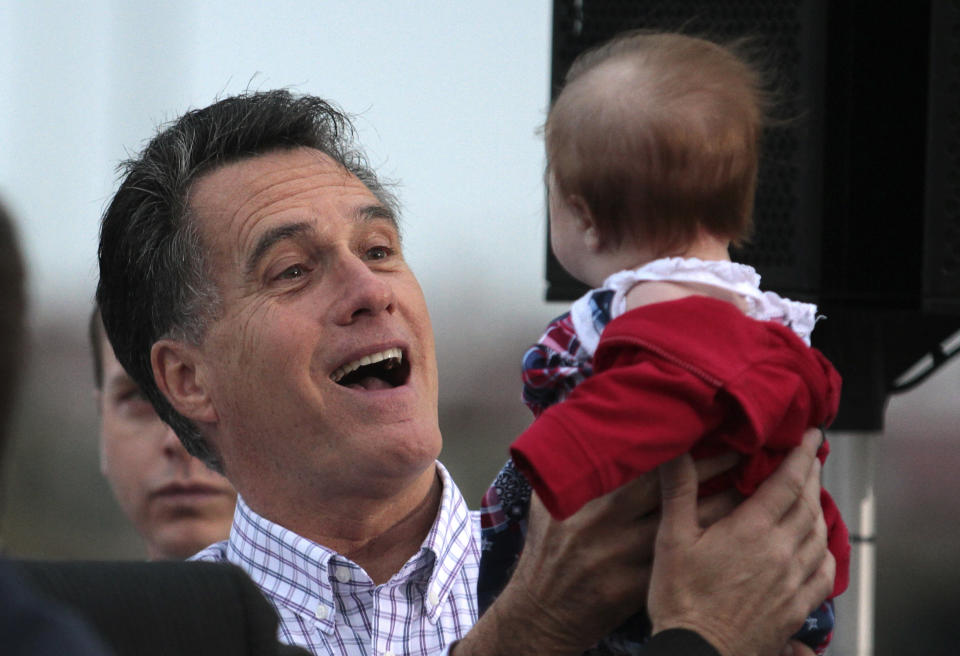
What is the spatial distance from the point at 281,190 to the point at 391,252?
243 millimetres

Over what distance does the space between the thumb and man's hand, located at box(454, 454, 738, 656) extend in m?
0.06

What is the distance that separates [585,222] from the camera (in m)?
1.91

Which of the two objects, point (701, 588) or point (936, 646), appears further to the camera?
point (936, 646)

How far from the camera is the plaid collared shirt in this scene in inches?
91.4

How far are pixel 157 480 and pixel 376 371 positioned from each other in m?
0.95

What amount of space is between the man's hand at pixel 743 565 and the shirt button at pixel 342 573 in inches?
24.5

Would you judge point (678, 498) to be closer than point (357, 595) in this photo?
Yes

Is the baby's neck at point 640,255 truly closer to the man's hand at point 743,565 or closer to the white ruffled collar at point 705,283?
the white ruffled collar at point 705,283

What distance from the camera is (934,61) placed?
9.55 ft

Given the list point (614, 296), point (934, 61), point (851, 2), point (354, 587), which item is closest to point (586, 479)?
point (614, 296)

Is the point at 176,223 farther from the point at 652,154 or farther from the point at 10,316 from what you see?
the point at 10,316

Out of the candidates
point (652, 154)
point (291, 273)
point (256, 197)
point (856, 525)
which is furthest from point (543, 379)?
point (856, 525)

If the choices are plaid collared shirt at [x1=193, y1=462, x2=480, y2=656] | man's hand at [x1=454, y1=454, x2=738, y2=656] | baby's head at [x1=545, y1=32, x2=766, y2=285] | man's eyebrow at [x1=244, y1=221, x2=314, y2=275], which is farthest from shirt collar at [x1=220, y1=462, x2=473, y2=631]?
baby's head at [x1=545, y1=32, x2=766, y2=285]

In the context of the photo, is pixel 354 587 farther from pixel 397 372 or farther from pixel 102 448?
pixel 102 448
